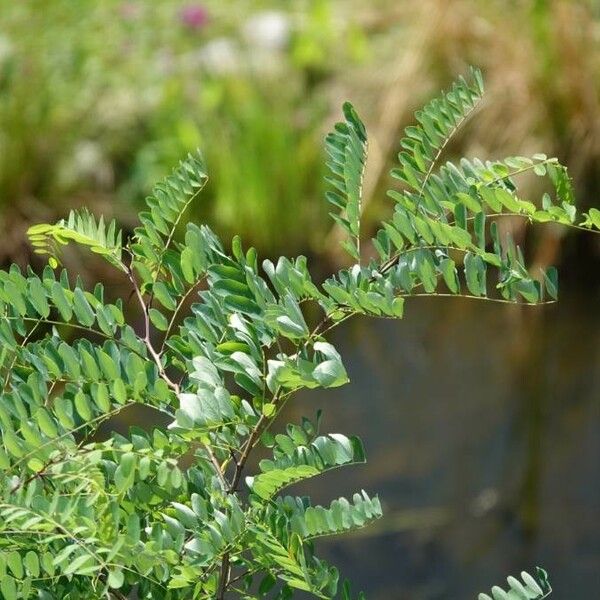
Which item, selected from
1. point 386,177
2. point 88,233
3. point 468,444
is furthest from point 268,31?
point 88,233

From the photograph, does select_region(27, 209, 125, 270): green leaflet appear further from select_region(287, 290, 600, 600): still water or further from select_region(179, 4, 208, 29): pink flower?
select_region(179, 4, 208, 29): pink flower

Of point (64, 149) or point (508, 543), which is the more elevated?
point (64, 149)

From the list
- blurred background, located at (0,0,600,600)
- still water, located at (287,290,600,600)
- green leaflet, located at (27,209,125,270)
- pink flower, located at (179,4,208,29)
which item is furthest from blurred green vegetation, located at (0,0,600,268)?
green leaflet, located at (27,209,125,270)

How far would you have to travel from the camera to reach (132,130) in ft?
16.4

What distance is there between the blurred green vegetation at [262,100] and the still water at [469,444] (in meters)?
0.46

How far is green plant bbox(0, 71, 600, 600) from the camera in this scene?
0.81 m

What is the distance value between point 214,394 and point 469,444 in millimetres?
2771

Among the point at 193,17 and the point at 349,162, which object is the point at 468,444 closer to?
the point at 349,162

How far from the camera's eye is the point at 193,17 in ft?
18.3

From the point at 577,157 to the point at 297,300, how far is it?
3932 millimetres

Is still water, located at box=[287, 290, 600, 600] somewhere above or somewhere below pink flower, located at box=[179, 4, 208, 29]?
below

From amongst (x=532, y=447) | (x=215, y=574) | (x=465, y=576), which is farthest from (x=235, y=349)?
(x=532, y=447)

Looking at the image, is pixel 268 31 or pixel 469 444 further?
pixel 268 31

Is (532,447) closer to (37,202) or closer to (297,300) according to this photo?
(37,202)
